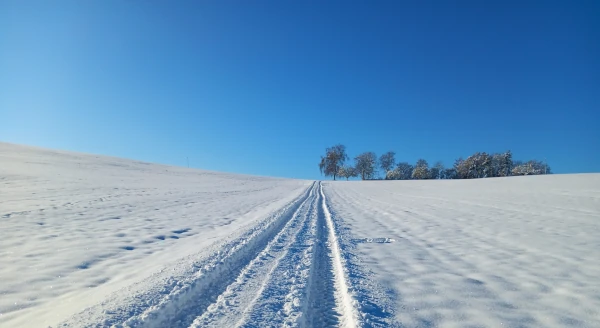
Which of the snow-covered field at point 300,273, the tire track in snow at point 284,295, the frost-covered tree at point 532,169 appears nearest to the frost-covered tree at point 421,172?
the frost-covered tree at point 532,169

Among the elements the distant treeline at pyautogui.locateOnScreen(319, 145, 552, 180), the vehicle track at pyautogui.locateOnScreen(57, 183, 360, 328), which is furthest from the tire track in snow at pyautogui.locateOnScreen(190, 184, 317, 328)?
the distant treeline at pyautogui.locateOnScreen(319, 145, 552, 180)

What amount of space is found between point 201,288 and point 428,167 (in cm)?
8778

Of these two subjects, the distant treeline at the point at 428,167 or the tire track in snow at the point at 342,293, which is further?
the distant treeline at the point at 428,167

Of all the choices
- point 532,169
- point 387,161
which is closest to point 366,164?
point 387,161

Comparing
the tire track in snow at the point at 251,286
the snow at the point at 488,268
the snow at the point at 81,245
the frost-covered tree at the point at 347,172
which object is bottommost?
the snow at the point at 81,245

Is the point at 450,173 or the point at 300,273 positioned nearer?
the point at 300,273

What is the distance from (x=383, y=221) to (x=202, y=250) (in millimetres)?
6383

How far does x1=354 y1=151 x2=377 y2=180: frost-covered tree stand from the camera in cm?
8062

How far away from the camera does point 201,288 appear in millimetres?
3961

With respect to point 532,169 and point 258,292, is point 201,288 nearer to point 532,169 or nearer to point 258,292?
point 258,292

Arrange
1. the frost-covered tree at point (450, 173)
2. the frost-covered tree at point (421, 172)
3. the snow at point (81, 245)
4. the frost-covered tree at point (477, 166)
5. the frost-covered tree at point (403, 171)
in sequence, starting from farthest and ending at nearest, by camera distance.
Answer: the frost-covered tree at point (450, 173), the frost-covered tree at point (403, 171), the frost-covered tree at point (421, 172), the frost-covered tree at point (477, 166), the snow at point (81, 245)

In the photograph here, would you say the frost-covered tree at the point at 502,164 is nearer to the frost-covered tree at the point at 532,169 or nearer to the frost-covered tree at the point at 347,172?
the frost-covered tree at the point at 532,169

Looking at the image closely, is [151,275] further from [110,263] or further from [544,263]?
[544,263]

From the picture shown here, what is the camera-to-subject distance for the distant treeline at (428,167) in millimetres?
69000
